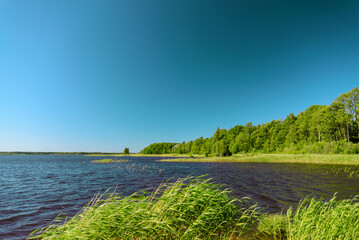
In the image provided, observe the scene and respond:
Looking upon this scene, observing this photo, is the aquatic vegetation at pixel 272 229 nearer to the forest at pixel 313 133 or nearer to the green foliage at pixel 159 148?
the forest at pixel 313 133

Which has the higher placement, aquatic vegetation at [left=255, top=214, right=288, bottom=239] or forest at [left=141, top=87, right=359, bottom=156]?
forest at [left=141, top=87, right=359, bottom=156]

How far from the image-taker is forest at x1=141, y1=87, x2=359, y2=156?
49.7 m

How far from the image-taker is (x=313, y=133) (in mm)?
60156

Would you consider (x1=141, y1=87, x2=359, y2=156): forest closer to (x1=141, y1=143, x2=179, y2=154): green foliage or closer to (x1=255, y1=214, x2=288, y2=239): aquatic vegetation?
(x1=255, y1=214, x2=288, y2=239): aquatic vegetation

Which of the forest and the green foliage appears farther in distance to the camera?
the green foliage

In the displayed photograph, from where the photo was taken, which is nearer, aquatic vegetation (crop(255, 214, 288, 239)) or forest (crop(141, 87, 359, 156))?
aquatic vegetation (crop(255, 214, 288, 239))

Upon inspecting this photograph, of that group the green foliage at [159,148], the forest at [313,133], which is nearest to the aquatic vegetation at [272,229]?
the forest at [313,133]

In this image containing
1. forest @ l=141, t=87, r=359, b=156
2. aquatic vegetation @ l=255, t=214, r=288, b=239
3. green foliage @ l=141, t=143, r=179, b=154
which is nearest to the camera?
aquatic vegetation @ l=255, t=214, r=288, b=239

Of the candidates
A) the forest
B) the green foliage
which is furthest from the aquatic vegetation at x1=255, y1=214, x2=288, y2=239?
the green foliage

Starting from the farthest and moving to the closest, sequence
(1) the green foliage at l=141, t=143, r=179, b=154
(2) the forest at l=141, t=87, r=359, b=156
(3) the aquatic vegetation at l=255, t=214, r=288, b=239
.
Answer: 1. (1) the green foliage at l=141, t=143, r=179, b=154
2. (2) the forest at l=141, t=87, r=359, b=156
3. (3) the aquatic vegetation at l=255, t=214, r=288, b=239

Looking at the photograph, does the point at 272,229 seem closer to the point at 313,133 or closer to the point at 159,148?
the point at 313,133

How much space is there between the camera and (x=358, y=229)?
182 inches

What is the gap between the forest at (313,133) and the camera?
1955 inches

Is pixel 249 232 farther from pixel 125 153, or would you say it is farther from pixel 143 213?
pixel 125 153
